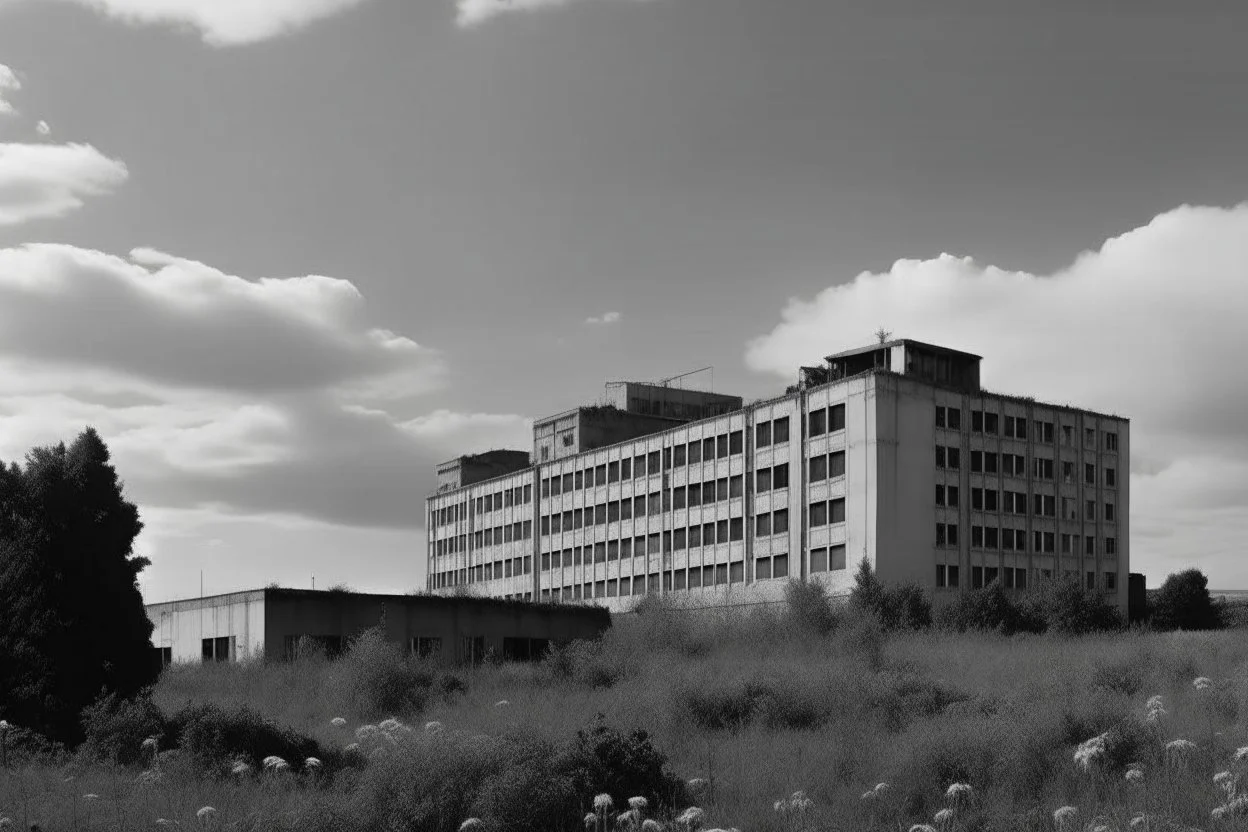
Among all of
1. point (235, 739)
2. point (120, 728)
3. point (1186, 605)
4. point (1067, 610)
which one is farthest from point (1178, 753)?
point (1186, 605)

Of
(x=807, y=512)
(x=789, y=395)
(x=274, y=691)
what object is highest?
(x=789, y=395)

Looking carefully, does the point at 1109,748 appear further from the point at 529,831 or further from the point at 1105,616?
the point at 1105,616

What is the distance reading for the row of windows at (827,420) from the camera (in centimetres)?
7619

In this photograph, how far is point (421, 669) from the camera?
41688mm

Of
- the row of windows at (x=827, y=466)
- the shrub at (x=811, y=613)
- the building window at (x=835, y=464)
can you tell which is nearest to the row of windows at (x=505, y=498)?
the row of windows at (x=827, y=466)

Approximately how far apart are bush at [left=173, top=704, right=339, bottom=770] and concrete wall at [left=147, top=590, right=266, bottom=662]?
85.5 feet

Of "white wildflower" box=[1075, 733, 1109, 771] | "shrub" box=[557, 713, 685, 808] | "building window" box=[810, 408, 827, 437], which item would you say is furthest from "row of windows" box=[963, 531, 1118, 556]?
"shrub" box=[557, 713, 685, 808]

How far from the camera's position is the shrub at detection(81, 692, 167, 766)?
24625 millimetres

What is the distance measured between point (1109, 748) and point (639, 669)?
2345cm

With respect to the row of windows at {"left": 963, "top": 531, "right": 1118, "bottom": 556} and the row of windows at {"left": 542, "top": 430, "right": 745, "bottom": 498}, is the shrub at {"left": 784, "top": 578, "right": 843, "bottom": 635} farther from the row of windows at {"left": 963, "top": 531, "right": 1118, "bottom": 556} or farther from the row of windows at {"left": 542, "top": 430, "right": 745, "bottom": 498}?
the row of windows at {"left": 542, "top": 430, "right": 745, "bottom": 498}

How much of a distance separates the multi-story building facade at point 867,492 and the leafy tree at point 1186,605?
6.72 m

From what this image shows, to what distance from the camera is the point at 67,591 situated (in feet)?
89.2

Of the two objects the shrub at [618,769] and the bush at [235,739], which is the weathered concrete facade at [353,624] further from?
the shrub at [618,769]

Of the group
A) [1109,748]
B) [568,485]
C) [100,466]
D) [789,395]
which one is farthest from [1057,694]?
[568,485]
